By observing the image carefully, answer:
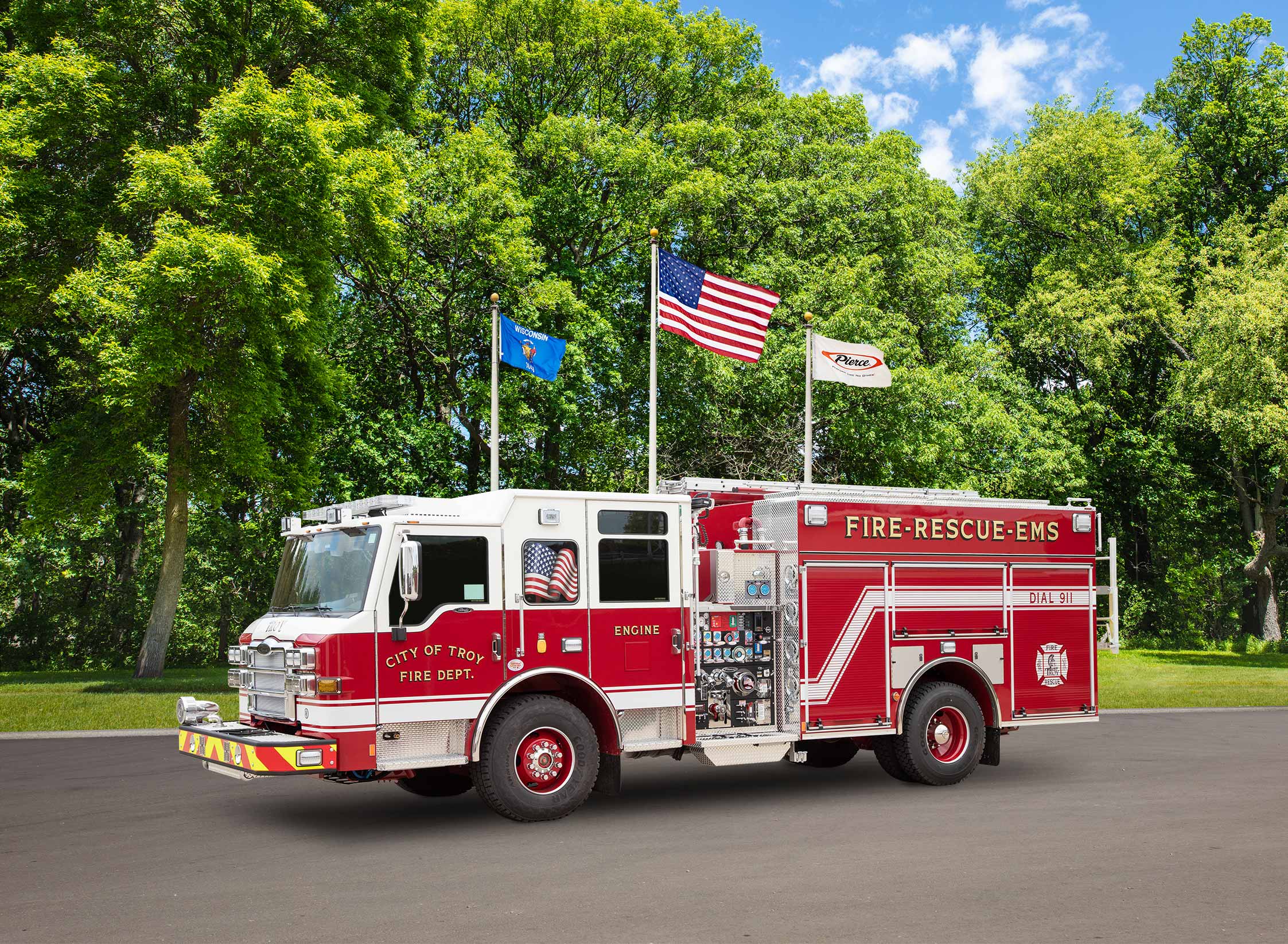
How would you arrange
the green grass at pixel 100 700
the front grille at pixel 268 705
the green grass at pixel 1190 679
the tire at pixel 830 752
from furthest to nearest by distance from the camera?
1. the green grass at pixel 1190 679
2. the green grass at pixel 100 700
3. the tire at pixel 830 752
4. the front grille at pixel 268 705

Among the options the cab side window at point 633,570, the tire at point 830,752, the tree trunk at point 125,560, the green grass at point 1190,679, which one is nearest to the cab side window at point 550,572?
Answer: the cab side window at point 633,570

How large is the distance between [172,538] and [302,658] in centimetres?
1756

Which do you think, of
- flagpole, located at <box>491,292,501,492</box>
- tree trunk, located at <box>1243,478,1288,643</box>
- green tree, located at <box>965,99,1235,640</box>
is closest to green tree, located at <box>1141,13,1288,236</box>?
green tree, located at <box>965,99,1235,640</box>

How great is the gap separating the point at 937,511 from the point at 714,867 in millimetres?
5332

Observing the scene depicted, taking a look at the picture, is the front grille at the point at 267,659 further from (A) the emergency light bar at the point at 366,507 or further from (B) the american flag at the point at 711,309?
(B) the american flag at the point at 711,309

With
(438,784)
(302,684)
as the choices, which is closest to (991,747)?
(438,784)

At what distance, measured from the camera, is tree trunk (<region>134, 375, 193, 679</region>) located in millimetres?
24953

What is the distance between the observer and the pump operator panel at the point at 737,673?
11.2m

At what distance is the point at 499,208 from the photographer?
95.4ft

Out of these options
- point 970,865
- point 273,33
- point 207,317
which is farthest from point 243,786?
point 273,33

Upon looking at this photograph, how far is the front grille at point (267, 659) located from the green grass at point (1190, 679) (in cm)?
1700

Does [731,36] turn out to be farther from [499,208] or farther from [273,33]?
[273,33]

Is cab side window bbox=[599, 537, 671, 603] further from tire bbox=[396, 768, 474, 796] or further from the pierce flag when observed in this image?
the pierce flag

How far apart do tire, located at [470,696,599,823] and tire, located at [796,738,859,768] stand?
408 centimetres
